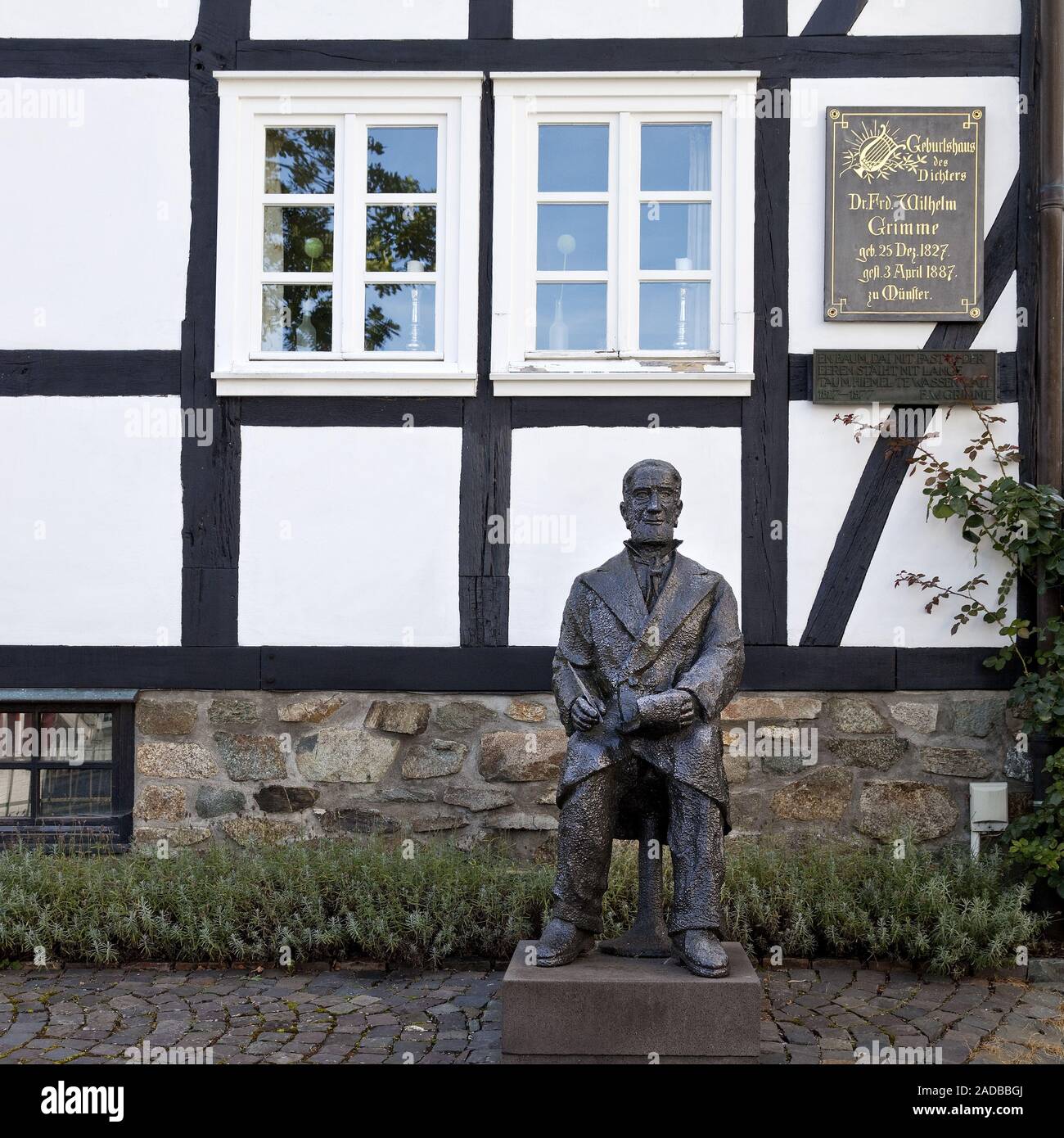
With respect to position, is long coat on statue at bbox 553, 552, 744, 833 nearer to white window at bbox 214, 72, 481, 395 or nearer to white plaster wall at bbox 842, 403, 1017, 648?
white plaster wall at bbox 842, 403, 1017, 648

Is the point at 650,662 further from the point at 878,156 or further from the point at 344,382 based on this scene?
the point at 878,156

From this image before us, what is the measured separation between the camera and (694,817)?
3.13 m

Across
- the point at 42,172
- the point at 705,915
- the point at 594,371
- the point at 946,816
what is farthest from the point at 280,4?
the point at 946,816

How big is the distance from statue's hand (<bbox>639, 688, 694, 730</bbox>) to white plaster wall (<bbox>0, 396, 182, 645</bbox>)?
2.90m

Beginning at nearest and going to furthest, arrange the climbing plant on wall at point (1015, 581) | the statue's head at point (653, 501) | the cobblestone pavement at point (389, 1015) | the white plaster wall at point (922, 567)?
the statue's head at point (653, 501) → the cobblestone pavement at point (389, 1015) → the climbing plant on wall at point (1015, 581) → the white plaster wall at point (922, 567)

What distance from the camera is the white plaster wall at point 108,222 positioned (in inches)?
204

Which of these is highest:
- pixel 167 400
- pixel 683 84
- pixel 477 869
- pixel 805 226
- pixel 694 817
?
pixel 683 84

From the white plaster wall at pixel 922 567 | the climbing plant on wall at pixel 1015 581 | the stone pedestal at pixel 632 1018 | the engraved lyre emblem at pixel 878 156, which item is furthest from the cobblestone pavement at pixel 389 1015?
the engraved lyre emblem at pixel 878 156

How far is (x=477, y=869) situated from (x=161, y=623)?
195 centimetres

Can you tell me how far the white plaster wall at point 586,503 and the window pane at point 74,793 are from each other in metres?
2.14

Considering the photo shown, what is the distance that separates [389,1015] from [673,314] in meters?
3.38

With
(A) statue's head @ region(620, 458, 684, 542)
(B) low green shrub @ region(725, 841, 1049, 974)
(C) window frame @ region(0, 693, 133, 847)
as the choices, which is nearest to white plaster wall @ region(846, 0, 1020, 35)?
(A) statue's head @ region(620, 458, 684, 542)

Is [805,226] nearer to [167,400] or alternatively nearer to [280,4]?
[280,4]

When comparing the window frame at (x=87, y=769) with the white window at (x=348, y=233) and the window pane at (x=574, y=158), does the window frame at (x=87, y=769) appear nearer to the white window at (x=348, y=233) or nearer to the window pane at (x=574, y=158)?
the white window at (x=348, y=233)
